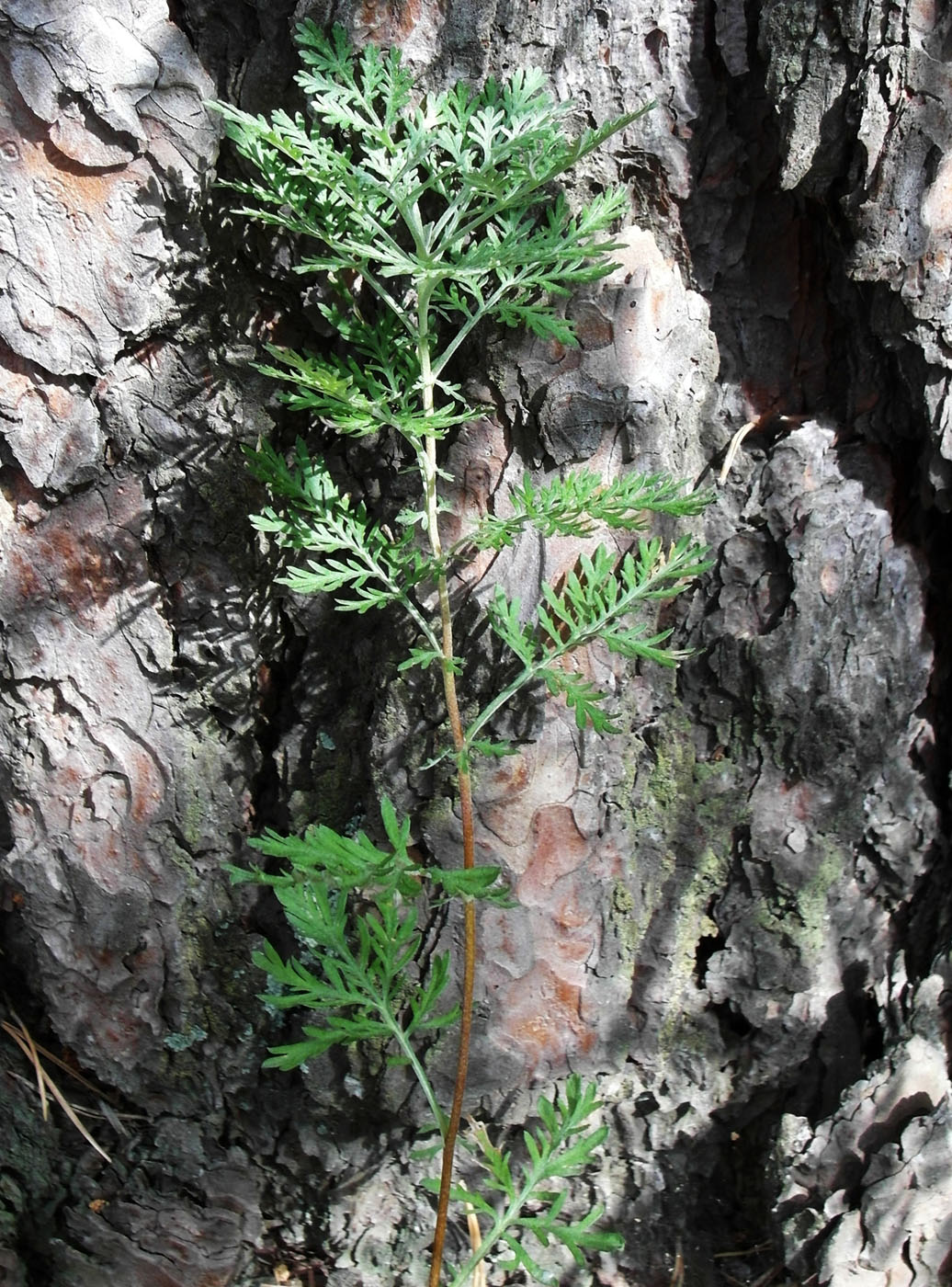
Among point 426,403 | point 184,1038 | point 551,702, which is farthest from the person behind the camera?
point 184,1038

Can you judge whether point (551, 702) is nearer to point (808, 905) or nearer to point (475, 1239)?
point (808, 905)

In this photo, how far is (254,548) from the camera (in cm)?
180

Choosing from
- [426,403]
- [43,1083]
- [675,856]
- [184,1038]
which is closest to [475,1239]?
[184,1038]

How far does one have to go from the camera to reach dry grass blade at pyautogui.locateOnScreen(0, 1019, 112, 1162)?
1.99 metres

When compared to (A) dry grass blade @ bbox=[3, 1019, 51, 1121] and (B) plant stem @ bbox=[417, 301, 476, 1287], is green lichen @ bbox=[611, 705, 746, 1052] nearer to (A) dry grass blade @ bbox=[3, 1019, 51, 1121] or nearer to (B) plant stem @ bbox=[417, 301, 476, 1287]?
(B) plant stem @ bbox=[417, 301, 476, 1287]

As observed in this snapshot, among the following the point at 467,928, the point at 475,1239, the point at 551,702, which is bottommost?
the point at 475,1239

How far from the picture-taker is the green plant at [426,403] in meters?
1.42

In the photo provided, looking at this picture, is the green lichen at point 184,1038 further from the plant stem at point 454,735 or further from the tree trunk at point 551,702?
the plant stem at point 454,735

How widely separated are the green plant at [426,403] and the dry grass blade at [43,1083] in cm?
67

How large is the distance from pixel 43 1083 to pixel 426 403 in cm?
152

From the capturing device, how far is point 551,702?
177cm

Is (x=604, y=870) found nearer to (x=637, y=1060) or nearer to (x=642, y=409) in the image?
(x=637, y=1060)

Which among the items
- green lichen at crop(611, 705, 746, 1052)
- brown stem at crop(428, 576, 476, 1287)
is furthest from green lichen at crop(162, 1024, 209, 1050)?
green lichen at crop(611, 705, 746, 1052)

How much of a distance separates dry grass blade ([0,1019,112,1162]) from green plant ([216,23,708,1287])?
0.67 meters
